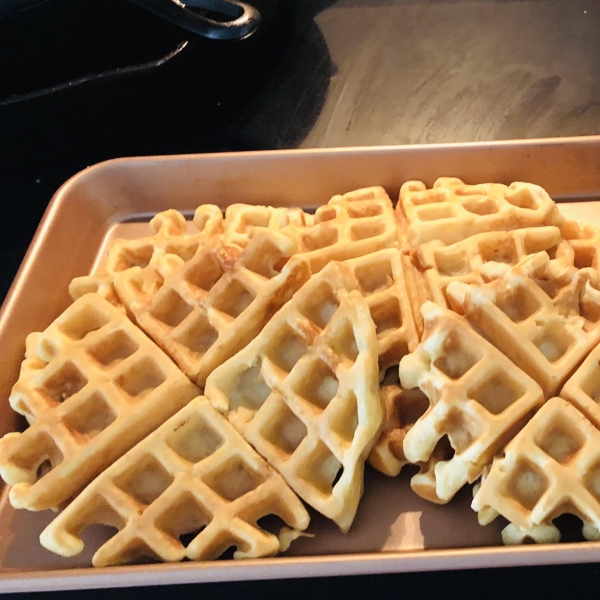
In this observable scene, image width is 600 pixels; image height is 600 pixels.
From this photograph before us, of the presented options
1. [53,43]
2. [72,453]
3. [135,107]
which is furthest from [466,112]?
[72,453]

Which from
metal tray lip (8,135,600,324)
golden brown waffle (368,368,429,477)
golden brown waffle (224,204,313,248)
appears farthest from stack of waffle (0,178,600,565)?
metal tray lip (8,135,600,324)

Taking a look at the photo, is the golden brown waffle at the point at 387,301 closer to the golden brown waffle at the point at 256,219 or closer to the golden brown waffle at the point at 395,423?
the golden brown waffle at the point at 395,423

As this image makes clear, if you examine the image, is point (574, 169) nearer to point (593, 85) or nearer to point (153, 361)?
point (593, 85)

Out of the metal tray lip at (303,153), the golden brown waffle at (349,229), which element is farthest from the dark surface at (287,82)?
the golden brown waffle at (349,229)

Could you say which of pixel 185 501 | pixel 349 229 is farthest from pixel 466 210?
pixel 185 501

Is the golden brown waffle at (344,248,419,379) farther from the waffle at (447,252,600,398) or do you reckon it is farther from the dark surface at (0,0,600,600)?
the dark surface at (0,0,600,600)

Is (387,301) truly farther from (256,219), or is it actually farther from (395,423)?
(256,219)

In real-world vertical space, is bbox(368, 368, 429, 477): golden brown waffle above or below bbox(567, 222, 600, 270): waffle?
above
